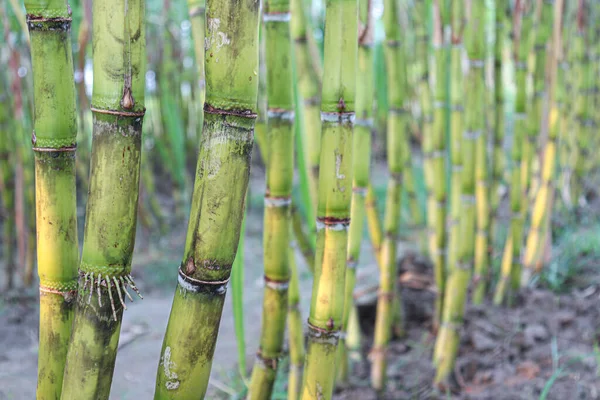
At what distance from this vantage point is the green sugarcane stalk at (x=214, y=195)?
521 mm

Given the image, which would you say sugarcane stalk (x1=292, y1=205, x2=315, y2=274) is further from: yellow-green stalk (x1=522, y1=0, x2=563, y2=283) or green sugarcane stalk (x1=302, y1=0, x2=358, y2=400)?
yellow-green stalk (x1=522, y1=0, x2=563, y2=283)

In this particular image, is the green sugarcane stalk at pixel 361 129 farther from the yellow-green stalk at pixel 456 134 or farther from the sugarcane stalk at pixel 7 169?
the sugarcane stalk at pixel 7 169

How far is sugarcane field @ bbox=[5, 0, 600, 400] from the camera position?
55 cm

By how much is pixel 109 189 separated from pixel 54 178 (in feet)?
0.35

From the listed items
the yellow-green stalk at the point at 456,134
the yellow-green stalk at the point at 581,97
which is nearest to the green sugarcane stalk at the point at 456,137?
the yellow-green stalk at the point at 456,134

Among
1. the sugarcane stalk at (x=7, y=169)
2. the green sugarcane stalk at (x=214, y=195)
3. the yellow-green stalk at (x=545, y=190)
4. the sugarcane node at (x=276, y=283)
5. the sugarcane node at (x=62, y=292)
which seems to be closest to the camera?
the green sugarcane stalk at (x=214, y=195)

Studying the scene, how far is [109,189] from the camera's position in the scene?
0.54m

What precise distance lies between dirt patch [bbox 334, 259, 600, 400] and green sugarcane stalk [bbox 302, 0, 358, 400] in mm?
591

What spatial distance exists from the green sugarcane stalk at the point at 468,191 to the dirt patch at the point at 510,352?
4.3 inches

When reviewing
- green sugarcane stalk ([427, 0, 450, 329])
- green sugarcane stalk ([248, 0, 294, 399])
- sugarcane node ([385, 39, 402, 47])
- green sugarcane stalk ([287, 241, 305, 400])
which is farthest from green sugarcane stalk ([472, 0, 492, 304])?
green sugarcane stalk ([248, 0, 294, 399])

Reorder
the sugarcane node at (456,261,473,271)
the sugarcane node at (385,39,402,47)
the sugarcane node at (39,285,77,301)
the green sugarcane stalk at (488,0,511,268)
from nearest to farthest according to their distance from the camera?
the sugarcane node at (39,285,77,301) → the sugarcane node at (385,39,402,47) → the sugarcane node at (456,261,473,271) → the green sugarcane stalk at (488,0,511,268)

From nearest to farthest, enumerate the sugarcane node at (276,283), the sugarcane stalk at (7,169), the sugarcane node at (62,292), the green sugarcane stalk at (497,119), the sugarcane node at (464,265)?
the sugarcane node at (62,292)
the sugarcane node at (276,283)
the sugarcane node at (464,265)
the green sugarcane stalk at (497,119)
the sugarcane stalk at (7,169)

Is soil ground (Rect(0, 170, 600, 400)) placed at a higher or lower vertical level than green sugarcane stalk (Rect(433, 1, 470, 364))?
lower

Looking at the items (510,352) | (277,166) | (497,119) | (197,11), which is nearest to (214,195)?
(277,166)
